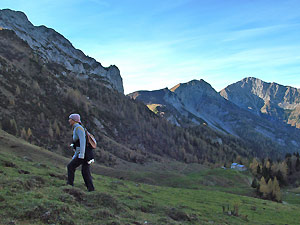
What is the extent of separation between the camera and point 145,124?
6934 inches

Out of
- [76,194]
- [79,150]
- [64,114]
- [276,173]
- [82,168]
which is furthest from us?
[64,114]

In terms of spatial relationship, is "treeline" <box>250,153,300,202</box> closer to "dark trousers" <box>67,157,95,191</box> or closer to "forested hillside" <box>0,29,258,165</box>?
"forested hillside" <box>0,29,258,165</box>

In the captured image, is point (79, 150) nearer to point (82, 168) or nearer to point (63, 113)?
point (82, 168)

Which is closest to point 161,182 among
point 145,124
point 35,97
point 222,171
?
point 222,171

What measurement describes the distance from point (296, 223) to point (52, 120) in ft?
284

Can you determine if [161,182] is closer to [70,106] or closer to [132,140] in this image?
[70,106]

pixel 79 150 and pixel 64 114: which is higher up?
pixel 64 114

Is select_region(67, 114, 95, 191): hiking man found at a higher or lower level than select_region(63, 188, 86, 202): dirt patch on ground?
higher

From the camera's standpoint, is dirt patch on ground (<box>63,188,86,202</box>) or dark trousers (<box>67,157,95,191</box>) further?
dark trousers (<box>67,157,95,191</box>)

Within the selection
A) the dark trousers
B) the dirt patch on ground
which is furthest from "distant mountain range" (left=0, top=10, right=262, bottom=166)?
the dirt patch on ground

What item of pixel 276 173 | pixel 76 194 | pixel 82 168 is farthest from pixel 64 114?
pixel 76 194

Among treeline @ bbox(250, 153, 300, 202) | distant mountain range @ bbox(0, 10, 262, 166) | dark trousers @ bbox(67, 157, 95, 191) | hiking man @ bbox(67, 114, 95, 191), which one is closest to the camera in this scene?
hiking man @ bbox(67, 114, 95, 191)

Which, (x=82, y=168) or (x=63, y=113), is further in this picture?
(x=63, y=113)

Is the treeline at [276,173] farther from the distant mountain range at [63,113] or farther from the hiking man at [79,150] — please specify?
the hiking man at [79,150]
